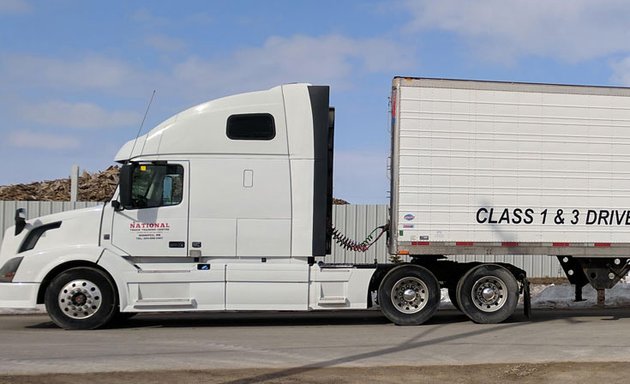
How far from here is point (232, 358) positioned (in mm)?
9648

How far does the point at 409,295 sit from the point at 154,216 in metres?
4.48

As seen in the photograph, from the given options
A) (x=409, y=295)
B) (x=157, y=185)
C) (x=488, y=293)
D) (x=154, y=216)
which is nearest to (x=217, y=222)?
(x=154, y=216)

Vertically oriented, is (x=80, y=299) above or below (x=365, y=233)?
below

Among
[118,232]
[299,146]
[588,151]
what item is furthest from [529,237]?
[118,232]

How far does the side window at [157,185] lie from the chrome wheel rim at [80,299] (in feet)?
4.99

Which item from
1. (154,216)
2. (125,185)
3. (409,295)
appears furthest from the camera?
(409,295)

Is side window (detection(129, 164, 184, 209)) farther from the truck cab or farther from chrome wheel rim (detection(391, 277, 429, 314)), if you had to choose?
chrome wheel rim (detection(391, 277, 429, 314))

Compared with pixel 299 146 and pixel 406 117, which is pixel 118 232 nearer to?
pixel 299 146

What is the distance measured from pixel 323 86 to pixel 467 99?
2491 millimetres

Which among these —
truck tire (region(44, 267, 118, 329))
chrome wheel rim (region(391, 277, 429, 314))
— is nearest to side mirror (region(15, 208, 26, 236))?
truck tire (region(44, 267, 118, 329))

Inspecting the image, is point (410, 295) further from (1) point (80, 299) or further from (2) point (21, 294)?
(2) point (21, 294)

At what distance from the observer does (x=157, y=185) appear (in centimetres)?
1257

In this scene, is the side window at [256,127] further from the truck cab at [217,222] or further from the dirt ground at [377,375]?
the dirt ground at [377,375]

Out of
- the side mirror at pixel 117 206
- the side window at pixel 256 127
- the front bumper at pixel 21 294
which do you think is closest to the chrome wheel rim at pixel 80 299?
the front bumper at pixel 21 294
